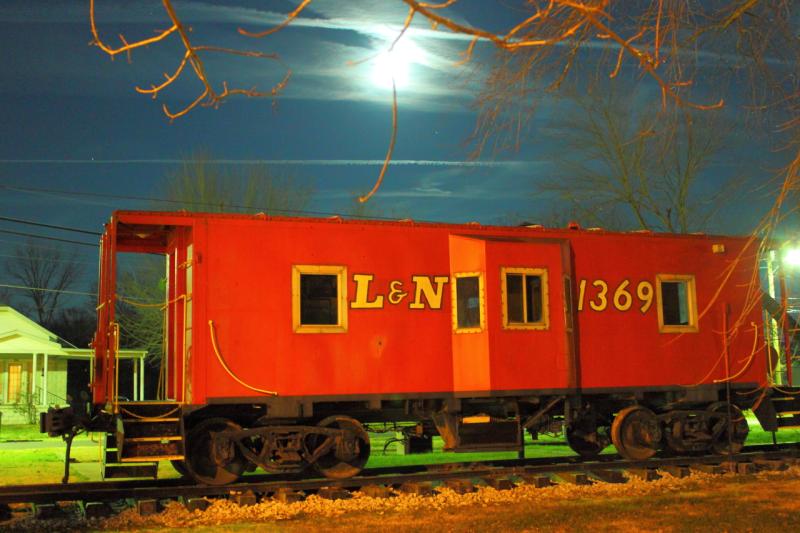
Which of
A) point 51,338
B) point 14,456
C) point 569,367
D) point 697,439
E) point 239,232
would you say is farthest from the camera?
point 51,338

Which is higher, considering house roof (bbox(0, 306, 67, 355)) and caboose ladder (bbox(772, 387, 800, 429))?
house roof (bbox(0, 306, 67, 355))

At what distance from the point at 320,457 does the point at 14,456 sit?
30.6 ft

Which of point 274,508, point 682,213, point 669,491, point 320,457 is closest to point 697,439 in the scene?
point 669,491

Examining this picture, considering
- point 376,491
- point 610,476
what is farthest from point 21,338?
point 610,476

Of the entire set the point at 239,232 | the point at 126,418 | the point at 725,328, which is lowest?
the point at 126,418

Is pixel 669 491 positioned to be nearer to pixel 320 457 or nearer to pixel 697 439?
pixel 697 439

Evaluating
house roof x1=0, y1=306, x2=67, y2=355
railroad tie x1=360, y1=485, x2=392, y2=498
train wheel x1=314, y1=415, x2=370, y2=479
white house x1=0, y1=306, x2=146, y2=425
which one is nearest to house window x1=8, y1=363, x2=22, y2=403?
white house x1=0, y1=306, x2=146, y2=425

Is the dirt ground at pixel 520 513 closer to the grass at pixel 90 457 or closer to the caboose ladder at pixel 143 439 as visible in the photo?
the caboose ladder at pixel 143 439

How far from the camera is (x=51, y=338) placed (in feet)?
115

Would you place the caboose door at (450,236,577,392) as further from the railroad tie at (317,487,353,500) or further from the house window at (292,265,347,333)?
the railroad tie at (317,487,353,500)

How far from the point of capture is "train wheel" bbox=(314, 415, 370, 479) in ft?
37.0

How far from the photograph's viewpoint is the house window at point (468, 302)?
11.8 meters

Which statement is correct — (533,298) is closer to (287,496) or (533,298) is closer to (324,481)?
(324,481)

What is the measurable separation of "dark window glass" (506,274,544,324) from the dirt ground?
2425 mm
